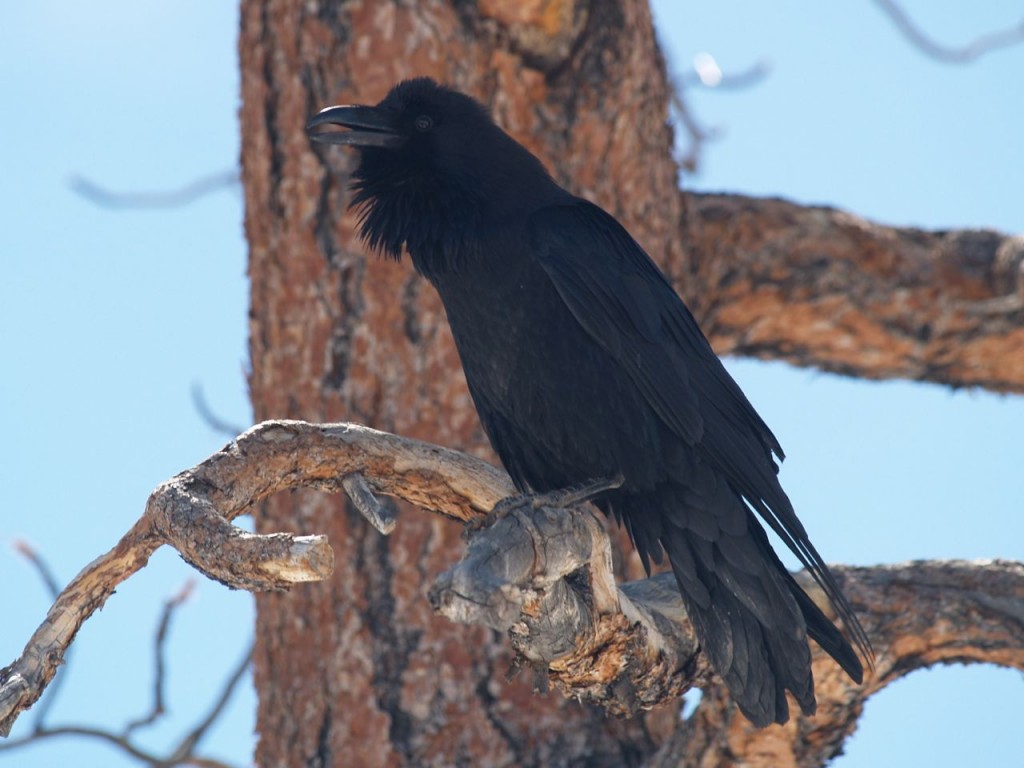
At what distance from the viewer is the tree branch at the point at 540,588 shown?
284 cm

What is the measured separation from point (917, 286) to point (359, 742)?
315 cm

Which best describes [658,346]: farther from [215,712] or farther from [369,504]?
[215,712]

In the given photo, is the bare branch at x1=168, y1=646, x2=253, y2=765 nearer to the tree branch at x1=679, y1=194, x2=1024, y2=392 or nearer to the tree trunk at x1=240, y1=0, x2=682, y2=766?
the tree trunk at x1=240, y1=0, x2=682, y2=766

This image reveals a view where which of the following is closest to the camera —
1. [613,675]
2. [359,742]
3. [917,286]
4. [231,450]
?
[231,450]

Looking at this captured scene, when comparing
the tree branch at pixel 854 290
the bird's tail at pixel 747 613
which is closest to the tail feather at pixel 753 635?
the bird's tail at pixel 747 613

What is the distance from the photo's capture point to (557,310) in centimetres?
409

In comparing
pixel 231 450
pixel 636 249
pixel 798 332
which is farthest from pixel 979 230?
pixel 231 450

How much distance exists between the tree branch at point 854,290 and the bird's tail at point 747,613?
6.11ft

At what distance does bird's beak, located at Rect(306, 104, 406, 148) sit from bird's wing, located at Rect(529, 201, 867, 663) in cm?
59

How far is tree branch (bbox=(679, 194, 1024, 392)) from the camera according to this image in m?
5.74

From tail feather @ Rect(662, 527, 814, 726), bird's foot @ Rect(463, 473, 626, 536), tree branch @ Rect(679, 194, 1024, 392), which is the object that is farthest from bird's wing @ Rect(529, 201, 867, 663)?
tree branch @ Rect(679, 194, 1024, 392)

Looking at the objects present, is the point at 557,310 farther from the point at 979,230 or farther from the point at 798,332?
the point at 979,230

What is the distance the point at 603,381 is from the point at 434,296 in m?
1.29

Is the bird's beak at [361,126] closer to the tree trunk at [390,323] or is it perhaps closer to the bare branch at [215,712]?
the tree trunk at [390,323]
